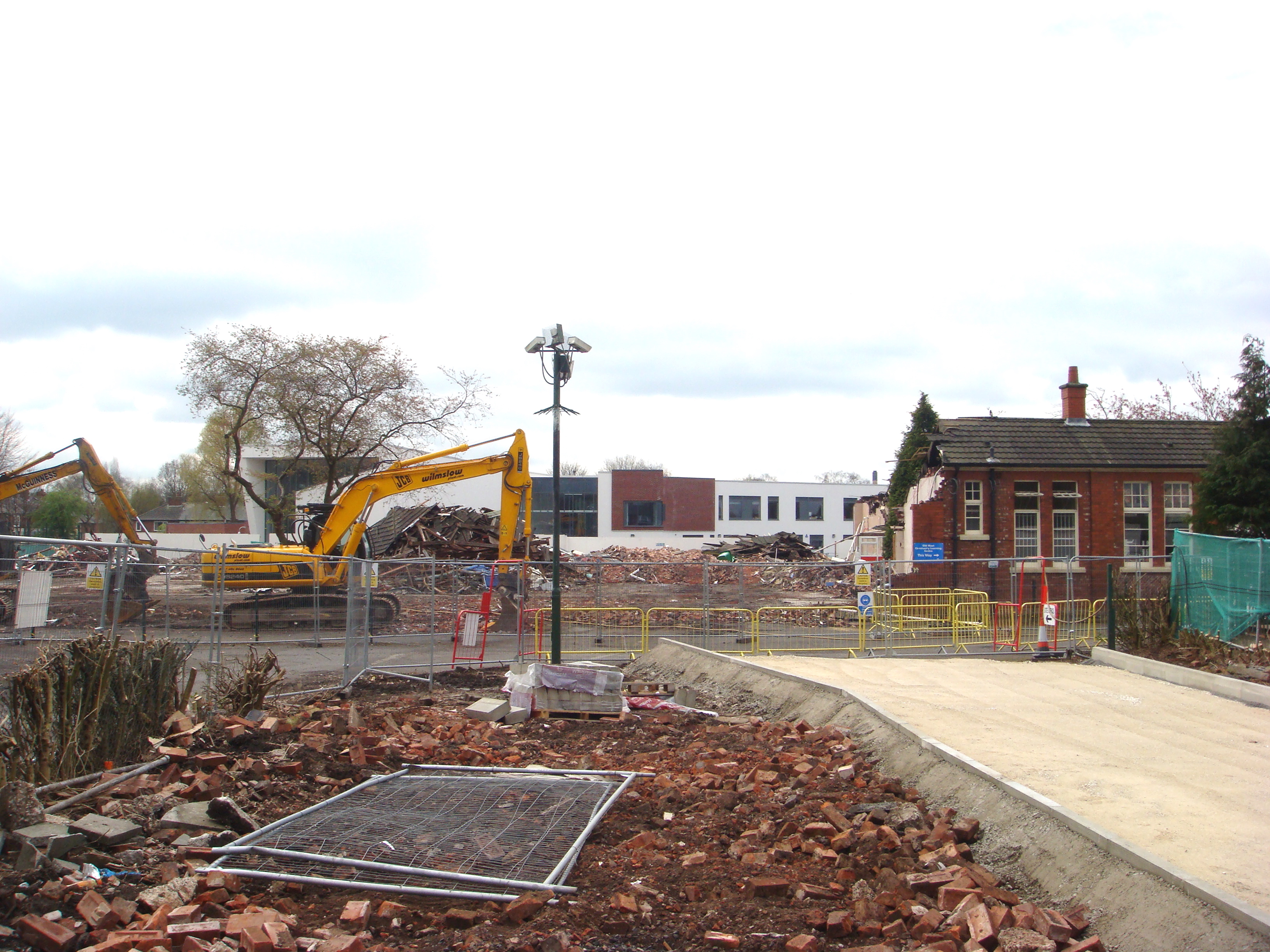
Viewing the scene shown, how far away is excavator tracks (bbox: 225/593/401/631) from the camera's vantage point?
17.9 metres

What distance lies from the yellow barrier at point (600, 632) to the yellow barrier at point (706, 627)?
11.3 inches

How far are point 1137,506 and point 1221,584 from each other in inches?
566

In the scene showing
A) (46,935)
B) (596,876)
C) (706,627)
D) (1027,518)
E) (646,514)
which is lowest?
(596,876)

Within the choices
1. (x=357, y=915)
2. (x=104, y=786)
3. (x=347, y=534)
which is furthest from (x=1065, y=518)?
(x=357, y=915)

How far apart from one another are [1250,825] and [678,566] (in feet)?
50.8

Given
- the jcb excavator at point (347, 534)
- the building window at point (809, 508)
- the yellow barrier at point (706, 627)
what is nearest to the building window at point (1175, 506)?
the yellow barrier at point (706, 627)

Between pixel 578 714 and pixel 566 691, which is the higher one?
pixel 566 691

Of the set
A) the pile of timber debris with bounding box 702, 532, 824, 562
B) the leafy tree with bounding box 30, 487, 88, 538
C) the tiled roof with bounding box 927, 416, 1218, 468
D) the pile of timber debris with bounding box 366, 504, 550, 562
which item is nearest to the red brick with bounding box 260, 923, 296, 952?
the tiled roof with bounding box 927, 416, 1218, 468

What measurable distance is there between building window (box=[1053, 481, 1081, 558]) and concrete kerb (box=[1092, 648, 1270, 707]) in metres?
12.8

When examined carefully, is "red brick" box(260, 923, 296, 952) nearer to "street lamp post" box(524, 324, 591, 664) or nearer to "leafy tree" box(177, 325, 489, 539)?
"street lamp post" box(524, 324, 591, 664)

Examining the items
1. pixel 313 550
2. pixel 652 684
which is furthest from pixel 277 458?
pixel 652 684

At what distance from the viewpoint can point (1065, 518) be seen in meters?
29.6

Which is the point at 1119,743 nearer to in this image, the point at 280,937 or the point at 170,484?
the point at 280,937

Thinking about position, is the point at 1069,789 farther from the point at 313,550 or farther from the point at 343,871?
the point at 313,550
